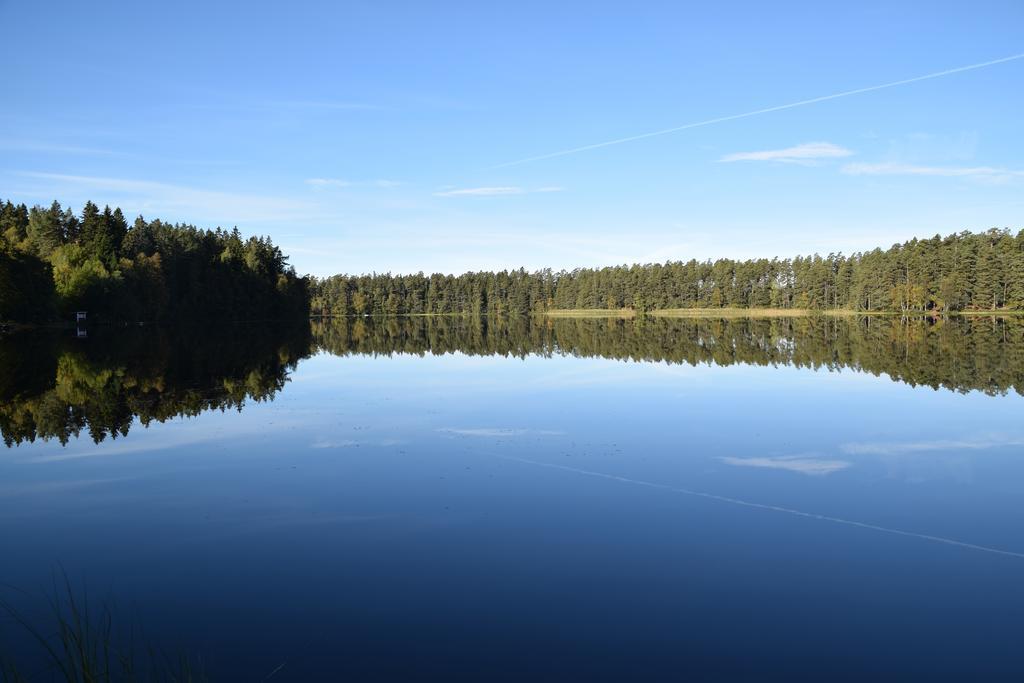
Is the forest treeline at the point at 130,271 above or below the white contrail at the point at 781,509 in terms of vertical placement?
above

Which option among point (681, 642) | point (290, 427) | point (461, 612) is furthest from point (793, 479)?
point (290, 427)

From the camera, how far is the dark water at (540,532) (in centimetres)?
662

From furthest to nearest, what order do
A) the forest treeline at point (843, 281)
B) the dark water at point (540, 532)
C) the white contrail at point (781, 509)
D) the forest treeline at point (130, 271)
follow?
1. the forest treeline at point (843, 281)
2. the forest treeline at point (130, 271)
3. the white contrail at point (781, 509)
4. the dark water at point (540, 532)

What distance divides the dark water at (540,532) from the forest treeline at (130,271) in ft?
185

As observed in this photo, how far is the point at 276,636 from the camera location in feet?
22.4

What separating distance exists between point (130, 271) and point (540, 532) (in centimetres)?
8609

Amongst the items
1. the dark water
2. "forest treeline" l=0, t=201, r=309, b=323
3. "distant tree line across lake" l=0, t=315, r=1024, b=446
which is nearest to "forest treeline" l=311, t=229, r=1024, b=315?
"distant tree line across lake" l=0, t=315, r=1024, b=446

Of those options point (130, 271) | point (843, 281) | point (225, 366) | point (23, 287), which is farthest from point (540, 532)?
point (843, 281)

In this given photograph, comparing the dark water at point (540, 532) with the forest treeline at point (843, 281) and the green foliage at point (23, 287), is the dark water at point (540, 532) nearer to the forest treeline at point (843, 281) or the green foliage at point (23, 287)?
the green foliage at point (23, 287)

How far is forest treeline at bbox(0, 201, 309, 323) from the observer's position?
68812 mm

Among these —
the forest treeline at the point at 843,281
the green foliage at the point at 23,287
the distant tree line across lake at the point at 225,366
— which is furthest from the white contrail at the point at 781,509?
the forest treeline at the point at 843,281

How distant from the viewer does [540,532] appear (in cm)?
984

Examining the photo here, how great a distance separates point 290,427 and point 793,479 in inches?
486

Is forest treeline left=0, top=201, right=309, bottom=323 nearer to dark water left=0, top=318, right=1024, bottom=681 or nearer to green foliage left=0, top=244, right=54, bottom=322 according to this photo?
green foliage left=0, top=244, right=54, bottom=322
